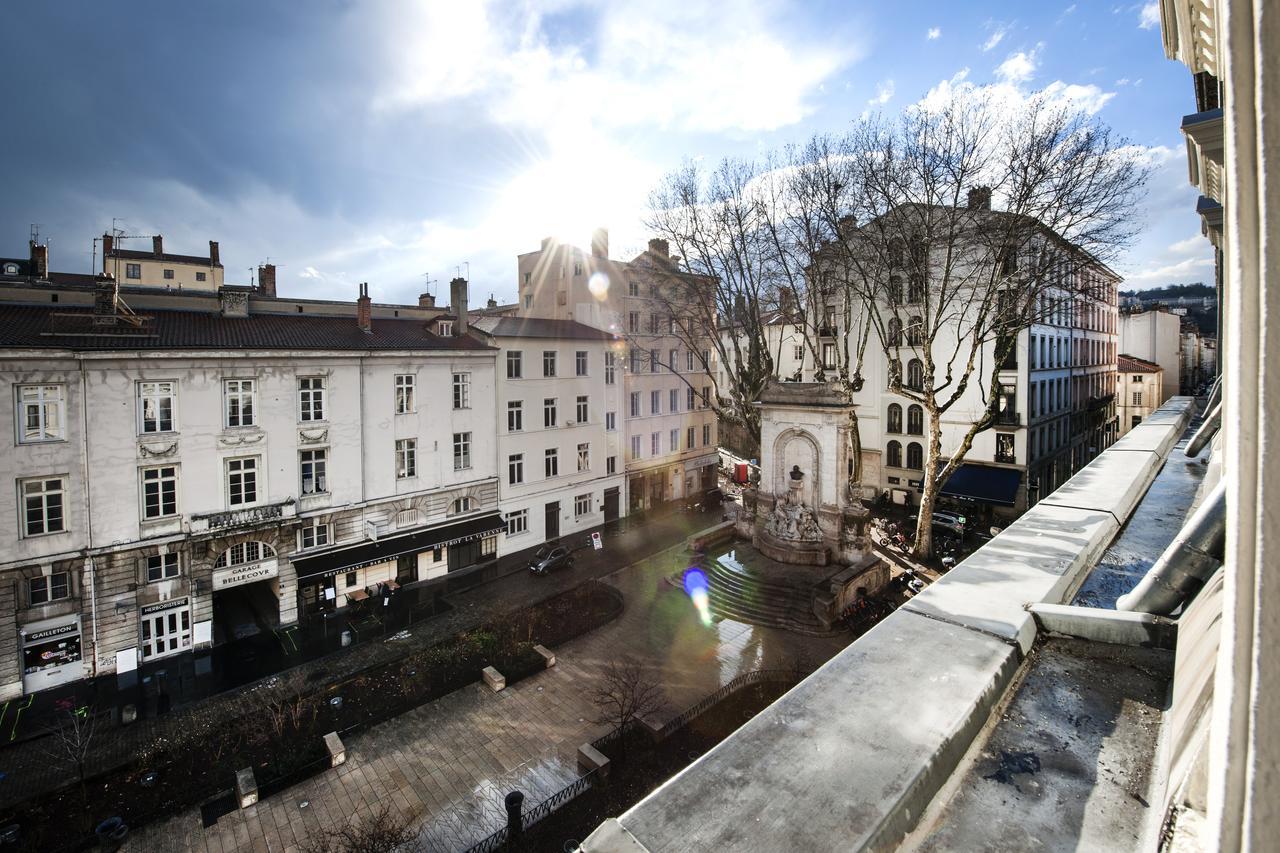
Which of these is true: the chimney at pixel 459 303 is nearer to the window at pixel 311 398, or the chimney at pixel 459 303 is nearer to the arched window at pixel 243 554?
the window at pixel 311 398

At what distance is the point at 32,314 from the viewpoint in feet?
60.5

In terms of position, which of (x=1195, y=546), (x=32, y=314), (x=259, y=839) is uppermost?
(x=32, y=314)

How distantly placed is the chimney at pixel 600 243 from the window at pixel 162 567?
27.0m

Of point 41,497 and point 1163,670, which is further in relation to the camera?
point 41,497

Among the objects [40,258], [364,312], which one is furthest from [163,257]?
[364,312]

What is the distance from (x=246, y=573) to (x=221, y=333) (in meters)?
8.18

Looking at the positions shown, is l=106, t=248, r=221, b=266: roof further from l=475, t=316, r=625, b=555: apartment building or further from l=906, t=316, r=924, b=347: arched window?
l=906, t=316, r=924, b=347: arched window

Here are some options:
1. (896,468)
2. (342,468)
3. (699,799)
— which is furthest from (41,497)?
(896,468)

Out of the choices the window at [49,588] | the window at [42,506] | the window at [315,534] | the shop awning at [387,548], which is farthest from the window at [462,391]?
the window at [49,588]

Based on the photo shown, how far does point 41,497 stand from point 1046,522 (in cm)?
2363

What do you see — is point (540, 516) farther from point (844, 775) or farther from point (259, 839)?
point (844, 775)

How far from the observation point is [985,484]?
31.7 meters

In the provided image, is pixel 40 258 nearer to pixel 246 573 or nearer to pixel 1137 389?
pixel 246 573

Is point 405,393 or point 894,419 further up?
point 405,393
